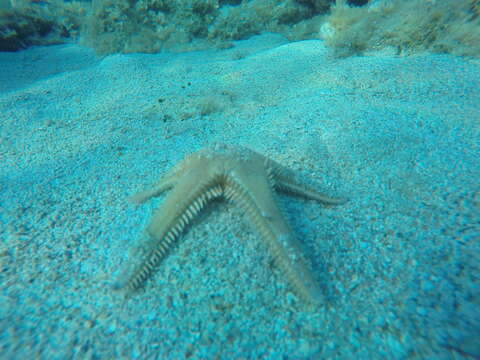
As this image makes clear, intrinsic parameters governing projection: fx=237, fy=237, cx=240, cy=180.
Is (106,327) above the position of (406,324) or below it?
below

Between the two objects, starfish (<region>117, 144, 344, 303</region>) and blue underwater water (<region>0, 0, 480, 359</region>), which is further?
starfish (<region>117, 144, 344, 303</region>)

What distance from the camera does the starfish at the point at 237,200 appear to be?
5.58ft

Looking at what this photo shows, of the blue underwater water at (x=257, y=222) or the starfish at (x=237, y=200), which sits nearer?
the blue underwater water at (x=257, y=222)

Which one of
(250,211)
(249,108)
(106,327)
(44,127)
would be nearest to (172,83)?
(249,108)

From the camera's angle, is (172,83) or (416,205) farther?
(172,83)

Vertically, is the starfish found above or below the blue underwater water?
above

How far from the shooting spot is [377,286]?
1.75m

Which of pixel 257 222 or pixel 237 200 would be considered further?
pixel 237 200

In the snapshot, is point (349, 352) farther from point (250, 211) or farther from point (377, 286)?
point (250, 211)

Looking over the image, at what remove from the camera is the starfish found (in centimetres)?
170

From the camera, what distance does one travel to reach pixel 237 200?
2002 mm

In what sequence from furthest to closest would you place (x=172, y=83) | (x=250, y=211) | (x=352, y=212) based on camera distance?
1. (x=172, y=83)
2. (x=352, y=212)
3. (x=250, y=211)

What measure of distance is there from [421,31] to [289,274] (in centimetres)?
598

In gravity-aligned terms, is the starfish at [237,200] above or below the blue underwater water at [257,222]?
above
